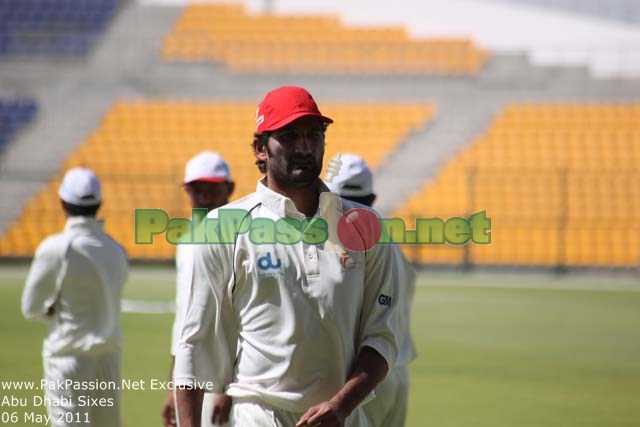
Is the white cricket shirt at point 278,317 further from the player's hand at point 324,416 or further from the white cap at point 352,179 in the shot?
the white cap at point 352,179

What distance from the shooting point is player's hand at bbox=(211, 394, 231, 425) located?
3152 mm

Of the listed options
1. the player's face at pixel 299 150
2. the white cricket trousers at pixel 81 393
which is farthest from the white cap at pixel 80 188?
the player's face at pixel 299 150

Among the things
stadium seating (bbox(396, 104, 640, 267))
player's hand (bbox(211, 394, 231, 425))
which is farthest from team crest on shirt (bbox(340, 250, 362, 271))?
stadium seating (bbox(396, 104, 640, 267))

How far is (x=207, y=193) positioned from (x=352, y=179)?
724mm

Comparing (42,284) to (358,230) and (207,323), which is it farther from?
(358,230)

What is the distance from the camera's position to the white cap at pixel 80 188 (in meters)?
5.33

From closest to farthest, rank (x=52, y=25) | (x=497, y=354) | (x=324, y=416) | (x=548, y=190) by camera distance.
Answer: (x=324, y=416) < (x=497, y=354) < (x=548, y=190) < (x=52, y=25)

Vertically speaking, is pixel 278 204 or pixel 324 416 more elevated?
pixel 278 204

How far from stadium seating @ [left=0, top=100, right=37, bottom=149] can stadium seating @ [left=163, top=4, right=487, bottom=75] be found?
13.7 ft

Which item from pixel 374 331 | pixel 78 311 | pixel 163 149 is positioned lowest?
pixel 78 311

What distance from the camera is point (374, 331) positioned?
3117mm

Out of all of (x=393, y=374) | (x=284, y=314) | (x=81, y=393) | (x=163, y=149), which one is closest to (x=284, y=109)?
(x=284, y=314)

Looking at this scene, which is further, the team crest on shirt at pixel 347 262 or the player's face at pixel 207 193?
the player's face at pixel 207 193

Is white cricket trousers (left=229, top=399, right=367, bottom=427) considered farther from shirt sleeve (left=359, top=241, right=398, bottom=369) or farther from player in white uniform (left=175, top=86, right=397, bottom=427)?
shirt sleeve (left=359, top=241, right=398, bottom=369)
